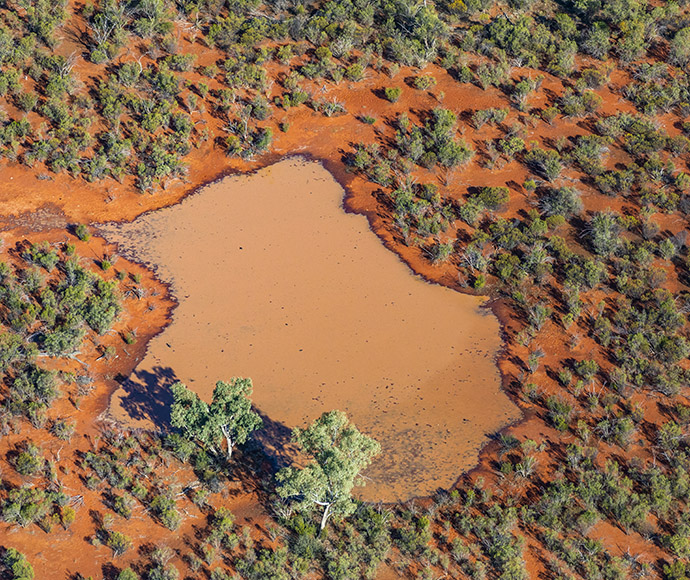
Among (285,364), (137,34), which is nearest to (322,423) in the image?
(285,364)

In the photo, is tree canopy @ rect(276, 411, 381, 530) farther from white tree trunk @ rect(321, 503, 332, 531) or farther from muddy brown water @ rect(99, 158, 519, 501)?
muddy brown water @ rect(99, 158, 519, 501)

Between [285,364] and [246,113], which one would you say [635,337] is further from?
[246,113]

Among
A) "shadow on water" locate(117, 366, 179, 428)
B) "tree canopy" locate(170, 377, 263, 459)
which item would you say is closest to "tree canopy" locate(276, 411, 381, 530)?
"tree canopy" locate(170, 377, 263, 459)

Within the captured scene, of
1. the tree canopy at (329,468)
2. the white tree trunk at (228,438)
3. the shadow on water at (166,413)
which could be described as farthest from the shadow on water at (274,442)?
the tree canopy at (329,468)

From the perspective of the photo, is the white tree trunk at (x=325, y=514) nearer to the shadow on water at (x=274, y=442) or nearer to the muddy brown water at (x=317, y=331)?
the muddy brown water at (x=317, y=331)

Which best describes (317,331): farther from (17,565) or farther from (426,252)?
(17,565)
